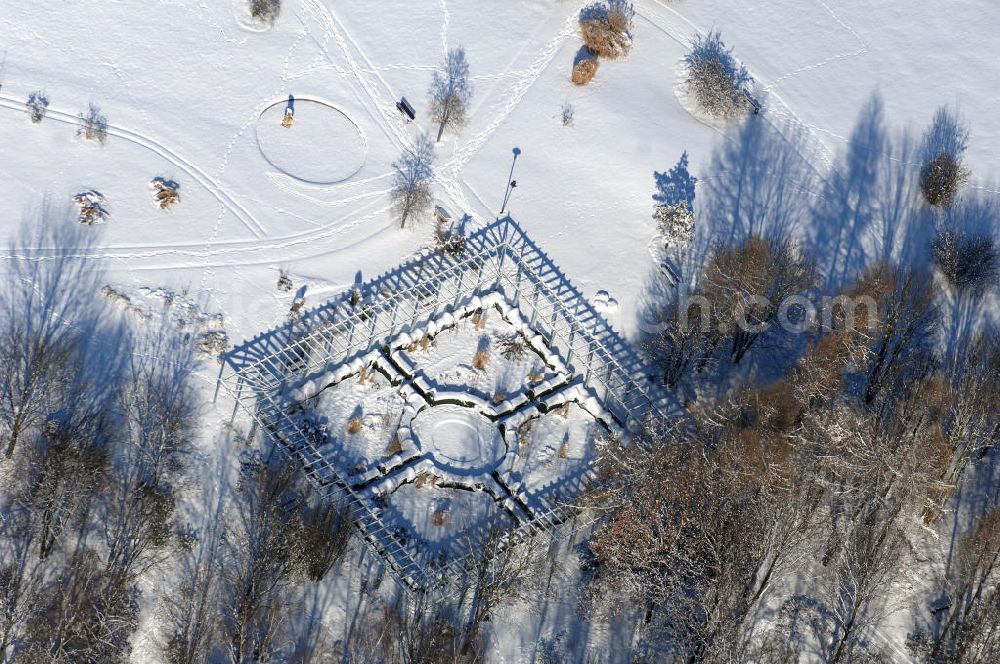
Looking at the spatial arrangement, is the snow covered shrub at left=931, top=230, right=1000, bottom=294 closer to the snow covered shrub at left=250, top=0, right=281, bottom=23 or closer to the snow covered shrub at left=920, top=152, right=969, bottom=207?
the snow covered shrub at left=920, top=152, right=969, bottom=207

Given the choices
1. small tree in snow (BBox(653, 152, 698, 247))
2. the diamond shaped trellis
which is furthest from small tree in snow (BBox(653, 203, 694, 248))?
the diamond shaped trellis

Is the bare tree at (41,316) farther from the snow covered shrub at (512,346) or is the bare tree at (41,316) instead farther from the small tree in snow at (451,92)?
the snow covered shrub at (512,346)

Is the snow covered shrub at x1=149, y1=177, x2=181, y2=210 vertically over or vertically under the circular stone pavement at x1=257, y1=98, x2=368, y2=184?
under

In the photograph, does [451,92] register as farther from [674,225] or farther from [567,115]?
[674,225]

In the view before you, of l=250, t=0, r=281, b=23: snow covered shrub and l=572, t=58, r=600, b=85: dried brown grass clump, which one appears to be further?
l=572, t=58, r=600, b=85: dried brown grass clump

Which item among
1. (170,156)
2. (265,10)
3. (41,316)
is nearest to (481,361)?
(170,156)

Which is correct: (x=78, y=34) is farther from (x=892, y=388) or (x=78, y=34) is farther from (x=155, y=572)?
(x=892, y=388)

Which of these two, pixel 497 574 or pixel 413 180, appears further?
pixel 413 180
